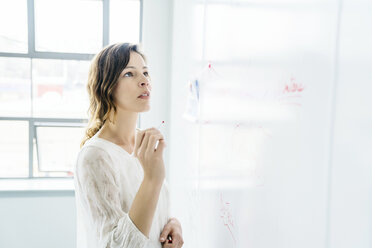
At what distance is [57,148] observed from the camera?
10.3 feet

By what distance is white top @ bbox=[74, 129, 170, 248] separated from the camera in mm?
937

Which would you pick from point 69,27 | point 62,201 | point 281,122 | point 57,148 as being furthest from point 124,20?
point 281,122

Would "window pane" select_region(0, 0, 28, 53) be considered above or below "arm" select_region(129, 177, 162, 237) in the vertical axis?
above

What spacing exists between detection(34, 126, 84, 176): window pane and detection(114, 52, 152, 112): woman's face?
2.05 metres

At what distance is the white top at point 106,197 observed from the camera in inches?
36.9

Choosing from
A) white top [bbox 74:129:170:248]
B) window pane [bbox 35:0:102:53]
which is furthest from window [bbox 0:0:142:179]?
white top [bbox 74:129:170:248]

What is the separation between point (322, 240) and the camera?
588mm

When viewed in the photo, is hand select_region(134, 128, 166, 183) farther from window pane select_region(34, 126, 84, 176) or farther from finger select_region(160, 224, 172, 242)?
window pane select_region(34, 126, 84, 176)

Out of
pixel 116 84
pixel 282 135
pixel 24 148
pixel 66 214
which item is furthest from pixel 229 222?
pixel 24 148

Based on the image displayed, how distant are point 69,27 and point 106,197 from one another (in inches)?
97.1

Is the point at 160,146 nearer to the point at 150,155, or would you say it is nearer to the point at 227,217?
the point at 150,155

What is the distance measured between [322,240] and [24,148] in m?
2.95

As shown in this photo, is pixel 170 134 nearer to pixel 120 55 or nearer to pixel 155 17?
pixel 155 17

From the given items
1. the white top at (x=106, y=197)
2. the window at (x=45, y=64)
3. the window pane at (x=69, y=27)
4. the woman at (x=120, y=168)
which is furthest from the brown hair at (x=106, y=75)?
the window pane at (x=69, y=27)
